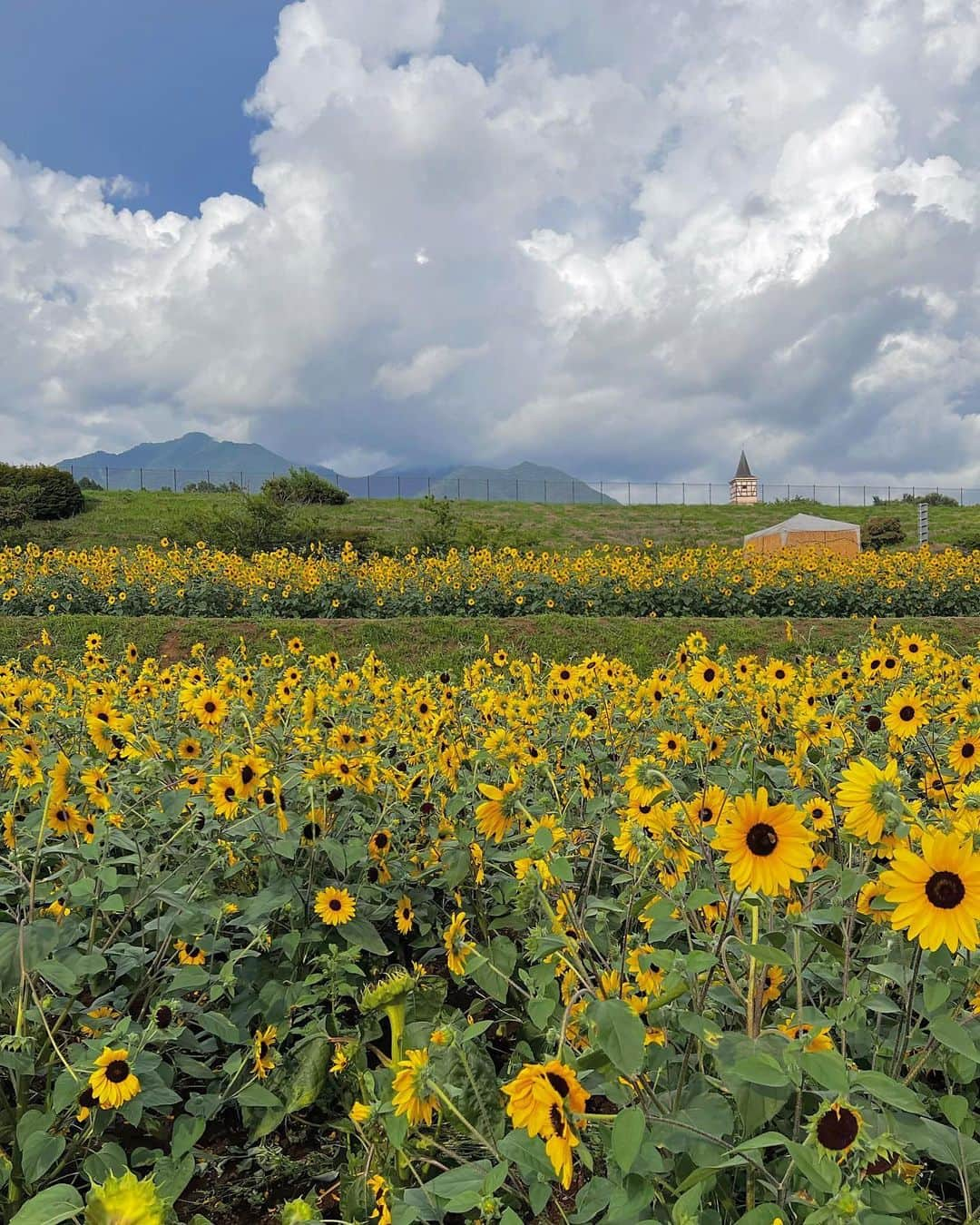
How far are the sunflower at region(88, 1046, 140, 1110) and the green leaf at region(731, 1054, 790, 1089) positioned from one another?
1167mm

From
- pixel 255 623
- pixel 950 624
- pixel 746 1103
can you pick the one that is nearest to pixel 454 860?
pixel 746 1103

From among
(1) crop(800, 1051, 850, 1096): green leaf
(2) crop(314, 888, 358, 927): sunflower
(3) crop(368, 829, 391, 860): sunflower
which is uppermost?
(1) crop(800, 1051, 850, 1096): green leaf

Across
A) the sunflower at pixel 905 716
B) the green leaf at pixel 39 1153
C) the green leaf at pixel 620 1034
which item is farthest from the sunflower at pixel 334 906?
the sunflower at pixel 905 716

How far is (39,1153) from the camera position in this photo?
163 cm

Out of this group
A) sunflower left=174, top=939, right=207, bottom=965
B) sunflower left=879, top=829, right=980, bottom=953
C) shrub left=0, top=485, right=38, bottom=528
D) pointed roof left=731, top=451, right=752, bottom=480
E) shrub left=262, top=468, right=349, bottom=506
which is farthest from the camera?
pointed roof left=731, top=451, right=752, bottom=480

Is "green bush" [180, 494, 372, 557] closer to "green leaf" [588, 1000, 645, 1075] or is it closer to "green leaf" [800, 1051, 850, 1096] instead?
"green leaf" [588, 1000, 645, 1075]

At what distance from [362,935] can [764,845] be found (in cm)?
131

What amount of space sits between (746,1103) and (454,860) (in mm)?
1214

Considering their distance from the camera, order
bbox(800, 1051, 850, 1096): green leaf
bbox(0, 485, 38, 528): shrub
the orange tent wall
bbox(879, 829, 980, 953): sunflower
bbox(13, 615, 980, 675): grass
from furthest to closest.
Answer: bbox(0, 485, 38, 528): shrub < the orange tent wall < bbox(13, 615, 980, 675): grass < bbox(879, 829, 980, 953): sunflower < bbox(800, 1051, 850, 1096): green leaf

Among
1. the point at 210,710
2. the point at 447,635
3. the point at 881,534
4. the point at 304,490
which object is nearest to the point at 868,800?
the point at 210,710

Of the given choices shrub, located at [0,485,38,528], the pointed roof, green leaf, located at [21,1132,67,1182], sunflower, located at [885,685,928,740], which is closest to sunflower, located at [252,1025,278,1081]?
green leaf, located at [21,1132,67,1182]

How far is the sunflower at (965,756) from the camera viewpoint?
239 cm

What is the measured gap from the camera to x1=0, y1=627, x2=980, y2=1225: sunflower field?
1205 mm

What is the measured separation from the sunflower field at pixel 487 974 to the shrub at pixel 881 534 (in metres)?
28.7
